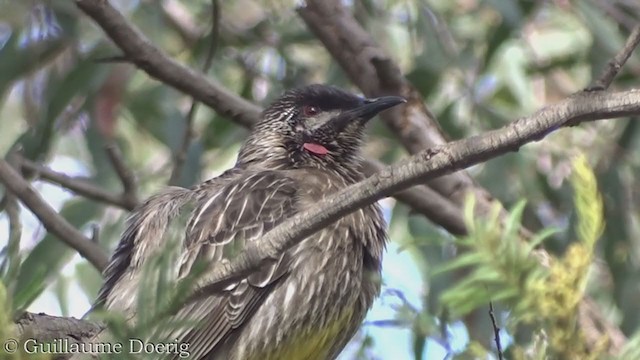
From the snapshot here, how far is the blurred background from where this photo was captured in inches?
155

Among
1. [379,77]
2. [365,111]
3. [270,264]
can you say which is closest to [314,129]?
[365,111]

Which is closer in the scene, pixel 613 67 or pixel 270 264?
pixel 613 67

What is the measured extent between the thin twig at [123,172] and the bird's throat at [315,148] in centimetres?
55

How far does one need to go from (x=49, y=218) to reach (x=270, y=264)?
881 mm

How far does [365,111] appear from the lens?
Answer: 3.80 m

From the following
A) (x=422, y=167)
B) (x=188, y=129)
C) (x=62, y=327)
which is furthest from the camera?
(x=188, y=129)

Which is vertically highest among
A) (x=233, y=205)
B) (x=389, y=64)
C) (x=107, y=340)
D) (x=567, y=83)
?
(x=107, y=340)

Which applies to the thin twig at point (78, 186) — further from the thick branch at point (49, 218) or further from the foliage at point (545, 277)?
the foliage at point (545, 277)

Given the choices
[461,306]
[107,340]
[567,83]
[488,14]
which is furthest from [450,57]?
[107,340]

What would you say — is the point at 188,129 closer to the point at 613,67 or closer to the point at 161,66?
the point at 161,66

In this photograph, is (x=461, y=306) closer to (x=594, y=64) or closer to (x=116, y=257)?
(x=116, y=257)

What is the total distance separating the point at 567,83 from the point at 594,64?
6.53 feet

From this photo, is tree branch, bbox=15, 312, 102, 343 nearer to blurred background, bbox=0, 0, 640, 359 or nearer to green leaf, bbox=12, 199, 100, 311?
green leaf, bbox=12, 199, 100, 311

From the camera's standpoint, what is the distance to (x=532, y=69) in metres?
4.54
